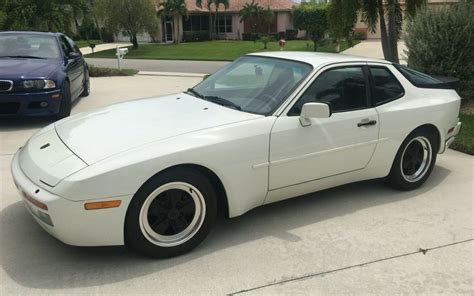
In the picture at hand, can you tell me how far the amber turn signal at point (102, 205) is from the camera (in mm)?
3010

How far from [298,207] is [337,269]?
1.11m

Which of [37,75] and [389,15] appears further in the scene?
[389,15]

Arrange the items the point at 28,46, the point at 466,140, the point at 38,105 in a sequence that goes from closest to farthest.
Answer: the point at 466,140 → the point at 38,105 → the point at 28,46

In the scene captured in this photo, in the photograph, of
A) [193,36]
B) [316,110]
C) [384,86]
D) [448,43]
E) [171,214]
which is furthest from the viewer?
[193,36]

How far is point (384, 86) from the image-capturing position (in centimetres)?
455

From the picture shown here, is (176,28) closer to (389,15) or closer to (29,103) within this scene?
(389,15)

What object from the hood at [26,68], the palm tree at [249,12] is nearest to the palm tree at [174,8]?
the palm tree at [249,12]

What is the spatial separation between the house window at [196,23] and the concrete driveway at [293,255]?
47850 mm

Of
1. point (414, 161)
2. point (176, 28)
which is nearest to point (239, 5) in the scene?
point (176, 28)

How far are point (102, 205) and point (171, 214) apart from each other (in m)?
0.52

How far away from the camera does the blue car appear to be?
6930 mm

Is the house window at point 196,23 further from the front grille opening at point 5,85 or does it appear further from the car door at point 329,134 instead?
the car door at point 329,134

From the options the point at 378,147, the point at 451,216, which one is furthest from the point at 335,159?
the point at 451,216

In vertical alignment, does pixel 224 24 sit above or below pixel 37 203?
above
